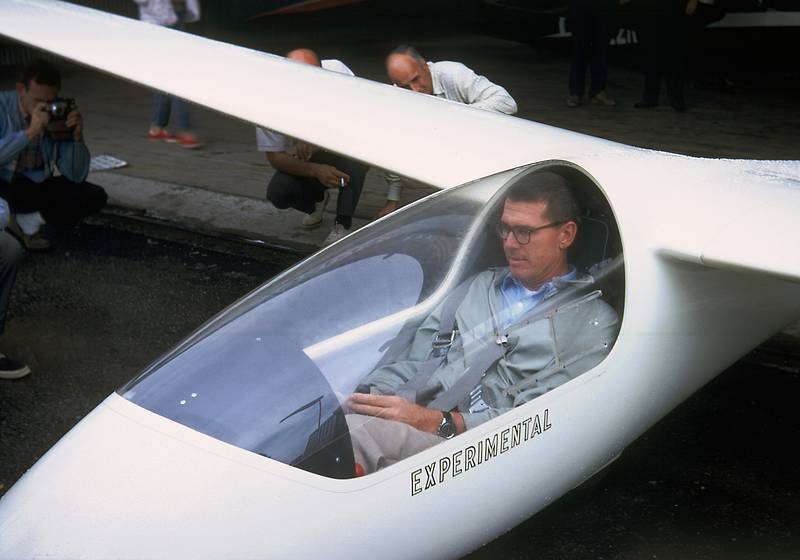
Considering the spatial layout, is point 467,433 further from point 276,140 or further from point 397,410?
point 276,140

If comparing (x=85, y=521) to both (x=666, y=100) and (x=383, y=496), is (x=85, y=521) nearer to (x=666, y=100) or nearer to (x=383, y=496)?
(x=383, y=496)

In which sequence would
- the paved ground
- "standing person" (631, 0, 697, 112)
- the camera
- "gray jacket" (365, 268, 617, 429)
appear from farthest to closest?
1. "standing person" (631, 0, 697, 112)
2. the paved ground
3. the camera
4. "gray jacket" (365, 268, 617, 429)

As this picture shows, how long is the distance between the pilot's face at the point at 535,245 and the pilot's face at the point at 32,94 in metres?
3.55

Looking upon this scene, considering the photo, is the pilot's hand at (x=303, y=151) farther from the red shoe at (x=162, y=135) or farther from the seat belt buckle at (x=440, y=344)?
the seat belt buckle at (x=440, y=344)

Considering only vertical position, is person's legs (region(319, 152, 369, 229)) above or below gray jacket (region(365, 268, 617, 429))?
below

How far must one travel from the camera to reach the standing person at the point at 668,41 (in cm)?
998

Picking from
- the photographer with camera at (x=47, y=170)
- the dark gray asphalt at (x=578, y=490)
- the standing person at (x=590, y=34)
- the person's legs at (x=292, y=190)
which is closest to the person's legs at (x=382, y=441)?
the dark gray asphalt at (x=578, y=490)

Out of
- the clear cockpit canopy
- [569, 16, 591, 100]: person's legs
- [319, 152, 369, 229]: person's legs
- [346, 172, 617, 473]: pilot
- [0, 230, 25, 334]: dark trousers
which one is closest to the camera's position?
the clear cockpit canopy

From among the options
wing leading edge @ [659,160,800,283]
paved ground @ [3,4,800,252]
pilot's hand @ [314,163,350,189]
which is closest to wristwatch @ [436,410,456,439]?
wing leading edge @ [659,160,800,283]

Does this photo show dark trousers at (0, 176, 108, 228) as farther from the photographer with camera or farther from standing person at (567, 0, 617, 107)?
standing person at (567, 0, 617, 107)

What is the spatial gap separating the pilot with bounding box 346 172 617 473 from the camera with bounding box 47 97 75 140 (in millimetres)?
3730

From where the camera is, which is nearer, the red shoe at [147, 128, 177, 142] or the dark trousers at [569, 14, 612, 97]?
the red shoe at [147, 128, 177, 142]

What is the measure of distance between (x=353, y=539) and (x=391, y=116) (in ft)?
8.49

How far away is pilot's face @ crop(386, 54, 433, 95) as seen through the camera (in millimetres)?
5789
